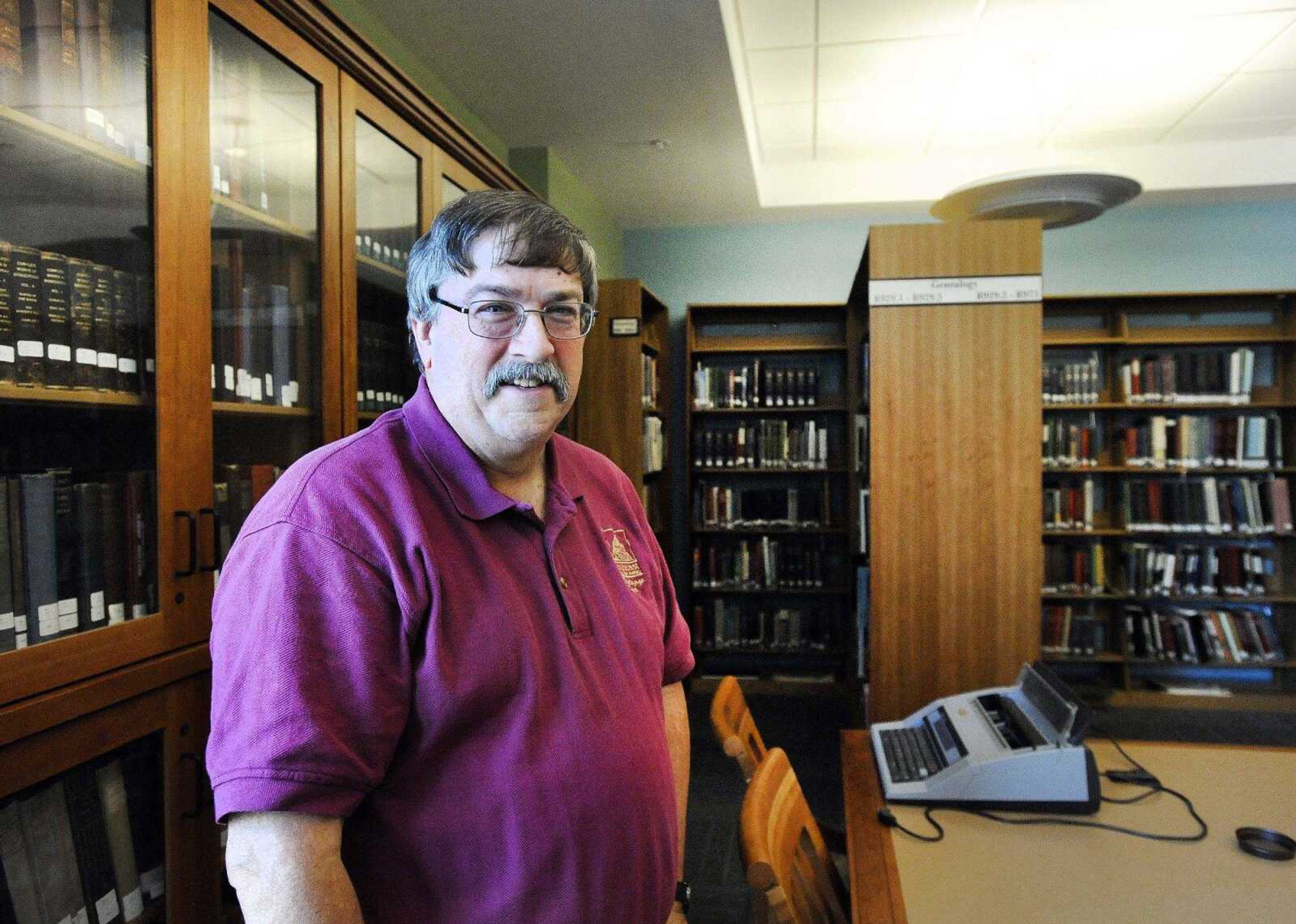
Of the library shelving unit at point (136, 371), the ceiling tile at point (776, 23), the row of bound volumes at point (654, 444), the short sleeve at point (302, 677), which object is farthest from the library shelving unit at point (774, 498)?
the short sleeve at point (302, 677)

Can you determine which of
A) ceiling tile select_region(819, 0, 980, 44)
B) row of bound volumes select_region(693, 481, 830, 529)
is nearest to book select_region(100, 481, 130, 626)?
ceiling tile select_region(819, 0, 980, 44)

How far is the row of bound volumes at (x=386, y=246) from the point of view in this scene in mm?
2057

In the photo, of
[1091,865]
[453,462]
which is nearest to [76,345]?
[453,462]

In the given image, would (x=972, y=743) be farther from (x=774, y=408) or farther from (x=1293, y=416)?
(x=1293, y=416)

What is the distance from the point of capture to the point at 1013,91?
3893mm

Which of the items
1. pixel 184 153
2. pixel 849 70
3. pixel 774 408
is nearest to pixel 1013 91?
pixel 849 70

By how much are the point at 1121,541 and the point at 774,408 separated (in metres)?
→ 2.19

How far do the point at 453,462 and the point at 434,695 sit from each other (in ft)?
0.94

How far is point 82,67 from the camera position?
4.10ft

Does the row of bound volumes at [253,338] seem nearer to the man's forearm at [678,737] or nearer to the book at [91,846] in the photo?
→ the book at [91,846]

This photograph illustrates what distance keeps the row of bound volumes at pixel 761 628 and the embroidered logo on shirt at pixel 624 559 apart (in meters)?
3.93

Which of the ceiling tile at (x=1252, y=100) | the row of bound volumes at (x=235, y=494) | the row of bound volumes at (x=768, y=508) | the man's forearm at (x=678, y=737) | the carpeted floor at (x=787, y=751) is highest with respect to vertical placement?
the ceiling tile at (x=1252, y=100)

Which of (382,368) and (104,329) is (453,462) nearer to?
(104,329)

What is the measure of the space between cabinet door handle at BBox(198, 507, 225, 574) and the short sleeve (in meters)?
0.59
